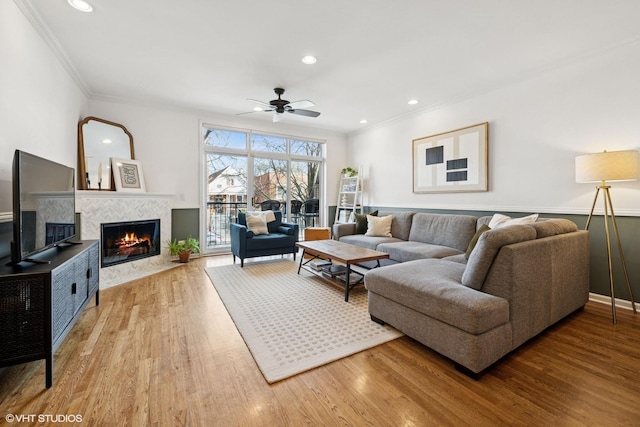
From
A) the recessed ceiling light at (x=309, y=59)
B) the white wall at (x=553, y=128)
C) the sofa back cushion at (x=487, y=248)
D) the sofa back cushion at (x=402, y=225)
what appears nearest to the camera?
the sofa back cushion at (x=487, y=248)

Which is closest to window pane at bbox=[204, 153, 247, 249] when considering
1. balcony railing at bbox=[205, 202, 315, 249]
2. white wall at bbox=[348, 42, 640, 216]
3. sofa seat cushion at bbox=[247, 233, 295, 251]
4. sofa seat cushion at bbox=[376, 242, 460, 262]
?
balcony railing at bbox=[205, 202, 315, 249]

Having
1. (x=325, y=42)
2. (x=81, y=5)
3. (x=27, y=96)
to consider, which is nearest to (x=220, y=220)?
(x=27, y=96)

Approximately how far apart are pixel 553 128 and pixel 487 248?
2538 mm

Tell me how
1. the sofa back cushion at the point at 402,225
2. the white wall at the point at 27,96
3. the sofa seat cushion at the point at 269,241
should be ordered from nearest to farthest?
the white wall at the point at 27,96 → the sofa seat cushion at the point at 269,241 → the sofa back cushion at the point at 402,225

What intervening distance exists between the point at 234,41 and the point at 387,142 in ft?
11.8

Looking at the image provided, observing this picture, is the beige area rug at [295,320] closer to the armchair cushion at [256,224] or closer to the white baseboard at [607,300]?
the armchair cushion at [256,224]

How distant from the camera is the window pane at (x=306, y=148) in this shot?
6.15 m

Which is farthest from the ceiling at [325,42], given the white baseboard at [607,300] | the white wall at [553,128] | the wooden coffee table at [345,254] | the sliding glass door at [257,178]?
the white baseboard at [607,300]

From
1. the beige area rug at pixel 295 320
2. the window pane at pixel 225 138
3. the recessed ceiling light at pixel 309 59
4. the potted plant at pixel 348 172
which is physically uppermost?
the recessed ceiling light at pixel 309 59

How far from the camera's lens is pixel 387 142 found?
5.61m

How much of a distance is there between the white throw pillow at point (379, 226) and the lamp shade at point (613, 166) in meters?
2.55

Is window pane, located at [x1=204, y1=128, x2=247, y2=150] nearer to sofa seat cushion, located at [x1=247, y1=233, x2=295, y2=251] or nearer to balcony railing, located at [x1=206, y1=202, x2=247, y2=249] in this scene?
balcony railing, located at [x1=206, y1=202, x2=247, y2=249]

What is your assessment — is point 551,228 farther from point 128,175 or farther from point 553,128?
point 128,175

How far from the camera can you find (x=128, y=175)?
434 cm
